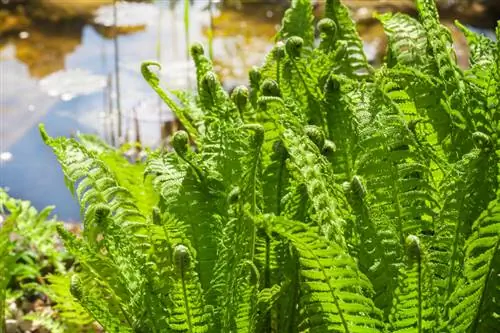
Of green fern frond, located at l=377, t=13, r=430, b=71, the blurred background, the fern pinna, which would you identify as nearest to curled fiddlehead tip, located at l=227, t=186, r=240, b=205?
the fern pinna

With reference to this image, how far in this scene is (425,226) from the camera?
4.59ft

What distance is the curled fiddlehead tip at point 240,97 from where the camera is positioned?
1552 mm

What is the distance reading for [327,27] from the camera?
170cm

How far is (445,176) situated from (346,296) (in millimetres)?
300

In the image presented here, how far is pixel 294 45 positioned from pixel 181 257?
1.72ft

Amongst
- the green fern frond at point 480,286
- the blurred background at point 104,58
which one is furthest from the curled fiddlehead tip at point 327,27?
the blurred background at point 104,58

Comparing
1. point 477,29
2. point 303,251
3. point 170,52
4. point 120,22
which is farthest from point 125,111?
point 303,251

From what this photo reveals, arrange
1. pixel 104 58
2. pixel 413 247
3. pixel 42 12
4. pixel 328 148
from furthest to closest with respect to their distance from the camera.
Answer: pixel 42 12 → pixel 104 58 → pixel 328 148 → pixel 413 247

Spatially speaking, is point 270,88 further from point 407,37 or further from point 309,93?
point 407,37

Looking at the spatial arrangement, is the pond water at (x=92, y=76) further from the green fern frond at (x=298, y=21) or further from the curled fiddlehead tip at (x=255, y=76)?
the curled fiddlehead tip at (x=255, y=76)

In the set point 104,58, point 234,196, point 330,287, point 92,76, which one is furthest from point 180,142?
point 104,58

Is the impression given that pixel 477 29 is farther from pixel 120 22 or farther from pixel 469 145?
pixel 469 145

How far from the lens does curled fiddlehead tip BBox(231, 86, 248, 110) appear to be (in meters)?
1.55

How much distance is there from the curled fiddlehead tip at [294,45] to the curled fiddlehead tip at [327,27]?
142mm
